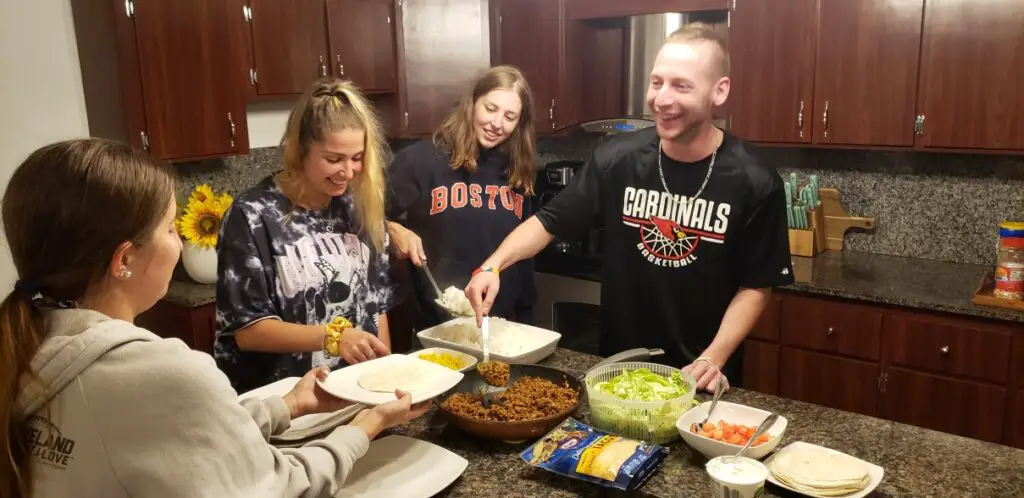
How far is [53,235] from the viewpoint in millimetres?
971

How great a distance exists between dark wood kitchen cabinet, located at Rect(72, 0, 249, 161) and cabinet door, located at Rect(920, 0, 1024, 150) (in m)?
2.62

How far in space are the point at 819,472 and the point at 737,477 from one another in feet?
0.77

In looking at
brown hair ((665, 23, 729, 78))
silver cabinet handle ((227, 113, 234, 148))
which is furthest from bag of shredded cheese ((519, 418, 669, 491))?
silver cabinet handle ((227, 113, 234, 148))

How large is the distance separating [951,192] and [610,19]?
1.64 metres

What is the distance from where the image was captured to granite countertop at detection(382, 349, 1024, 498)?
1.33m

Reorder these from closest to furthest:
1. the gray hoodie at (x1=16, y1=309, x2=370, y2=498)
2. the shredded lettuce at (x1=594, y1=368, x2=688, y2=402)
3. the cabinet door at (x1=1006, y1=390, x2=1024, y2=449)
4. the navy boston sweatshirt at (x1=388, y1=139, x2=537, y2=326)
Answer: the gray hoodie at (x1=16, y1=309, x2=370, y2=498), the shredded lettuce at (x1=594, y1=368, x2=688, y2=402), the cabinet door at (x1=1006, y1=390, x2=1024, y2=449), the navy boston sweatshirt at (x1=388, y1=139, x2=537, y2=326)

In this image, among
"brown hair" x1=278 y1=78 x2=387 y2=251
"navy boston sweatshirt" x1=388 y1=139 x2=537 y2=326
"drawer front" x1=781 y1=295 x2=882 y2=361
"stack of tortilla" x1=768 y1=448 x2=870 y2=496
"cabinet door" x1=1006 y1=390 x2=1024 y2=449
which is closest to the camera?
"stack of tortilla" x1=768 y1=448 x2=870 y2=496

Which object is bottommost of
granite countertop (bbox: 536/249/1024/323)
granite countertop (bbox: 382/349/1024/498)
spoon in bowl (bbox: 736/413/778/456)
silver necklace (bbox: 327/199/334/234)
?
granite countertop (bbox: 536/249/1024/323)

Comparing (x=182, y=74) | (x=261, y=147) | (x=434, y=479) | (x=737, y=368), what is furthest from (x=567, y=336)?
(x=434, y=479)

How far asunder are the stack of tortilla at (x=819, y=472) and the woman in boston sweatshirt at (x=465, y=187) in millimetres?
1490

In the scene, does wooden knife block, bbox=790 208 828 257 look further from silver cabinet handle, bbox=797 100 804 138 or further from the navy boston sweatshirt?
the navy boston sweatshirt

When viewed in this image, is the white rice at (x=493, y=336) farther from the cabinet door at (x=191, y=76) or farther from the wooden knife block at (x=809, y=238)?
the wooden knife block at (x=809, y=238)

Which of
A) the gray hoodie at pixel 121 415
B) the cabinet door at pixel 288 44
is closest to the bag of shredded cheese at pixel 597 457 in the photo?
the gray hoodie at pixel 121 415

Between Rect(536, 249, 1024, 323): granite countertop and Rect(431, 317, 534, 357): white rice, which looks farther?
Rect(536, 249, 1024, 323): granite countertop
